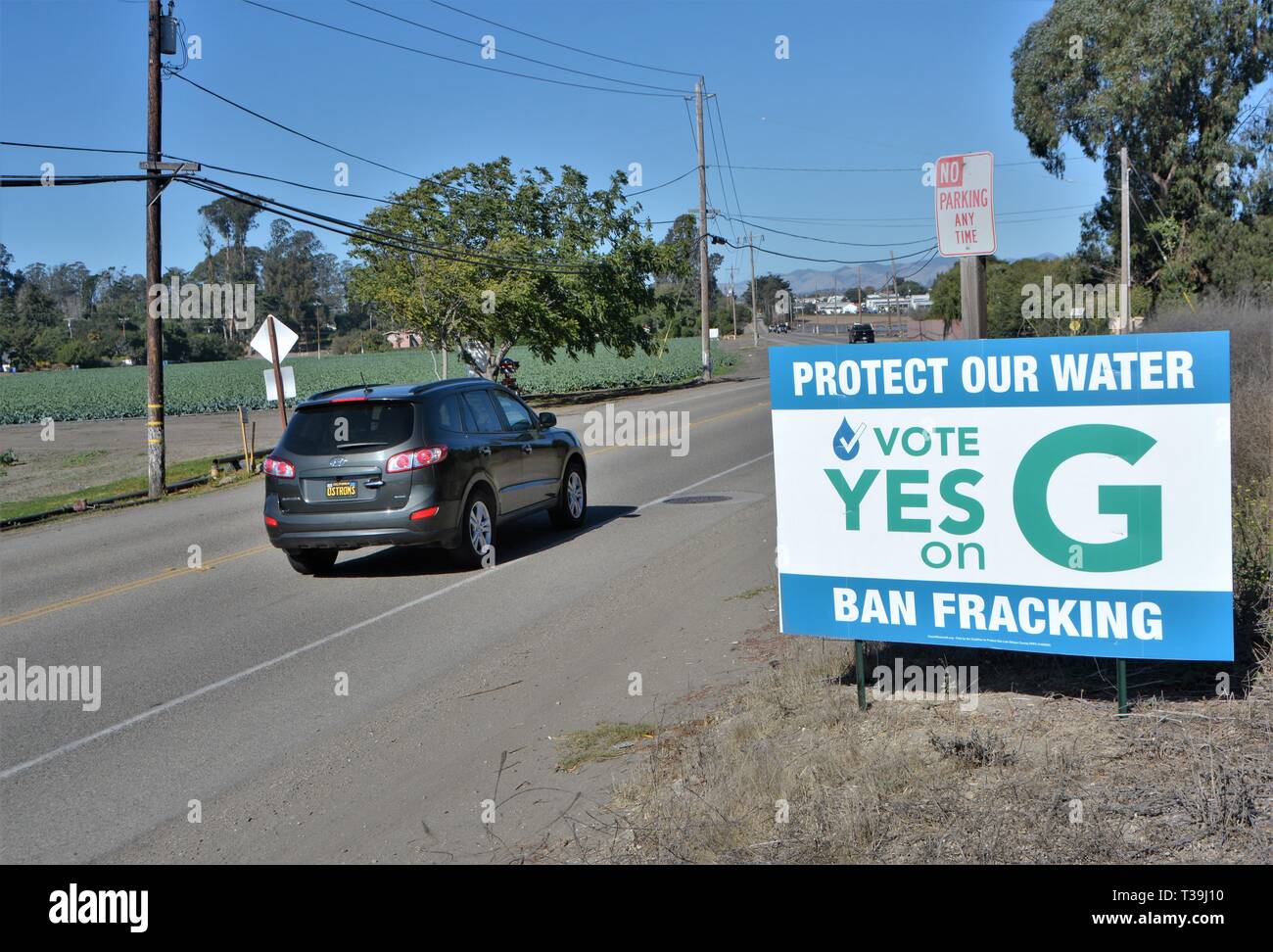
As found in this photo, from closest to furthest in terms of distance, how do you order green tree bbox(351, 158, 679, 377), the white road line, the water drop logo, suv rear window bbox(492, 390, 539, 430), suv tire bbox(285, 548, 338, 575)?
the water drop logo
the white road line
suv tire bbox(285, 548, 338, 575)
suv rear window bbox(492, 390, 539, 430)
green tree bbox(351, 158, 679, 377)

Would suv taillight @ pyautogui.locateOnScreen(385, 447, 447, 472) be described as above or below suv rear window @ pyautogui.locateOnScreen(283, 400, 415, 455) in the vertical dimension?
below

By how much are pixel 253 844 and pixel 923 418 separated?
386 centimetres

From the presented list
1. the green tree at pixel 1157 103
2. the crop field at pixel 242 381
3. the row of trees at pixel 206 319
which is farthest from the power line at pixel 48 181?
the row of trees at pixel 206 319

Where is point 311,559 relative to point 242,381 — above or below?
below

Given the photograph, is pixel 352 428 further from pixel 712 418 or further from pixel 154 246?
pixel 712 418

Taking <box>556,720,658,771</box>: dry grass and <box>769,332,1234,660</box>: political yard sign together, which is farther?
<box>556,720,658,771</box>: dry grass

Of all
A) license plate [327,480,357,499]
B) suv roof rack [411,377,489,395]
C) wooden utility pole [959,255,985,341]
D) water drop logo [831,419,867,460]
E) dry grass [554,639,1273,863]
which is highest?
wooden utility pole [959,255,985,341]

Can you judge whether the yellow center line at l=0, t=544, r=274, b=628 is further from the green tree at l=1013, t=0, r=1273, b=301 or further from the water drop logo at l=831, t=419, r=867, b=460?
the green tree at l=1013, t=0, r=1273, b=301

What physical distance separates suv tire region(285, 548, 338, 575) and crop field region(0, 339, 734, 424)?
34.6m

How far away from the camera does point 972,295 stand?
697 centimetres

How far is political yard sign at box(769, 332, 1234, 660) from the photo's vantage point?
5551 millimetres

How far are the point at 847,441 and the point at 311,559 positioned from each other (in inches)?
289

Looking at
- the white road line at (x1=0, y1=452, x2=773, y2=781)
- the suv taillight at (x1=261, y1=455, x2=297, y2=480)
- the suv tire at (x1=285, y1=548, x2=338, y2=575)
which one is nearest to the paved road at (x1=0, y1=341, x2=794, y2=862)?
the white road line at (x1=0, y1=452, x2=773, y2=781)

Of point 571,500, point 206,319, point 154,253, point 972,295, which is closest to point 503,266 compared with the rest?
point 154,253
